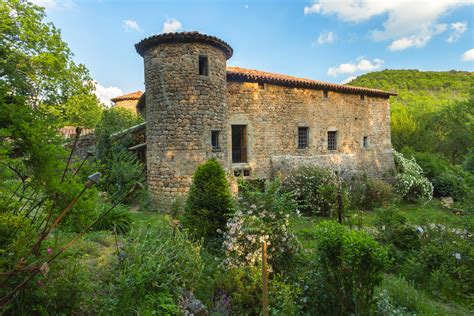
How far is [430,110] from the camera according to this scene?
2938 centimetres

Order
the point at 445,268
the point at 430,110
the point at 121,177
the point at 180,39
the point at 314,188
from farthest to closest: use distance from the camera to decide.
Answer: the point at 430,110, the point at 314,188, the point at 121,177, the point at 180,39, the point at 445,268

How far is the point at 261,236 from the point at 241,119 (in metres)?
8.13

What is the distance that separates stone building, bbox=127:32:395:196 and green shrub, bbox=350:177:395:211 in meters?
0.92

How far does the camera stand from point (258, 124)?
1239 centimetres

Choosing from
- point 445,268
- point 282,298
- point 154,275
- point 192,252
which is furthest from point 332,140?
point 154,275

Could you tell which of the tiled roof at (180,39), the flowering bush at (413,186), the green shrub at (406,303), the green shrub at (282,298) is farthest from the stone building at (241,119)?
the green shrub at (406,303)

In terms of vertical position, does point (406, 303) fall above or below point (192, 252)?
below

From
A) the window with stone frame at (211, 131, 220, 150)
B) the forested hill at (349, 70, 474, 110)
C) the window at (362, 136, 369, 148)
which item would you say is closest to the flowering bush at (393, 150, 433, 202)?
the window at (362, 136, 369, 148)

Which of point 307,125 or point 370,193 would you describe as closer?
point 370,193

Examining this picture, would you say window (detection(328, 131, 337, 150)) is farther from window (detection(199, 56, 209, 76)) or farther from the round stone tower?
window (detection(199, 56, 209, 76))

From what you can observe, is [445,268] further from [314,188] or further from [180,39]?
[180,39]

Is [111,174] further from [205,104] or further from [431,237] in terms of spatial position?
[431,237]

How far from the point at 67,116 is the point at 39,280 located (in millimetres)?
18256

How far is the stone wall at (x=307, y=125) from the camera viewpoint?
12227 mm
